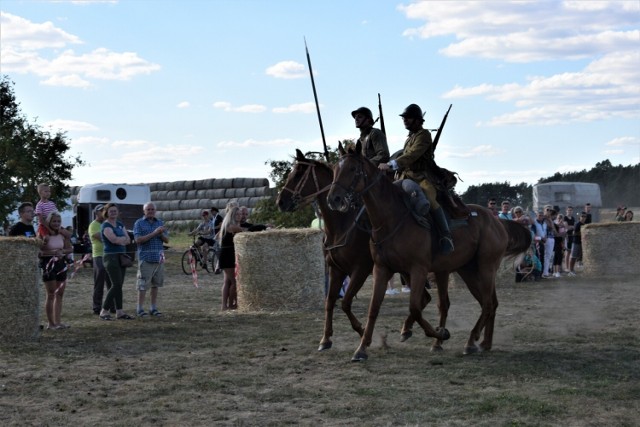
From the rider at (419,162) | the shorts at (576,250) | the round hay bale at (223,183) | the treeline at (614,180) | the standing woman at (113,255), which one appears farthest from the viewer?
the treeline at (614,180)

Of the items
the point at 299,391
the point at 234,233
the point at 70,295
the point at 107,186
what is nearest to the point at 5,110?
the point at 107,186

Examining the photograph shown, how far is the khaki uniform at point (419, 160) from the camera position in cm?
1085

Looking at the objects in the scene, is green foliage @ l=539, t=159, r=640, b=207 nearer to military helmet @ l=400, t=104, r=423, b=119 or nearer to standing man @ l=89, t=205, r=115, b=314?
standing man @ l=89, t=205, r=115, b=314

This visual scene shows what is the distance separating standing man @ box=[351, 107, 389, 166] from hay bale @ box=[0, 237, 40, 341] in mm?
4596

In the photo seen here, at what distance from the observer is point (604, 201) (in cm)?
6381

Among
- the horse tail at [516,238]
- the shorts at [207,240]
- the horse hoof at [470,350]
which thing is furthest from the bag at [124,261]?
the shorts at [207,240]

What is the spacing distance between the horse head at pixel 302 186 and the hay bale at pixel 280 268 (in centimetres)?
437

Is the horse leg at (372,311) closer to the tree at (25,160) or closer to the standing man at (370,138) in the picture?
the standing man at (370,138)

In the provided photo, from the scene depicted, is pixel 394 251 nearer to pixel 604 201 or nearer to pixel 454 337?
pixel 454 337

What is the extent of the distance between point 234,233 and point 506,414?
9883 millimetres

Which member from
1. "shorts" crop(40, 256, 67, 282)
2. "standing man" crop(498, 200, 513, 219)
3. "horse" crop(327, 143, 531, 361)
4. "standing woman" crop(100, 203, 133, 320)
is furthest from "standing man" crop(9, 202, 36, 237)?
"standing man" crop(498, 200, 513, 219)

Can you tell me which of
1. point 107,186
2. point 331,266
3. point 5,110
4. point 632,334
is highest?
point 5,110

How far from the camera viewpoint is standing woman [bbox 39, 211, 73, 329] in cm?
1376

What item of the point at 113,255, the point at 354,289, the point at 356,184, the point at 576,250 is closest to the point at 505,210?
the point at 576,250
